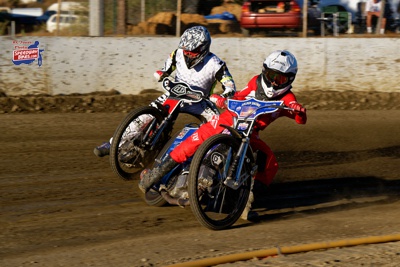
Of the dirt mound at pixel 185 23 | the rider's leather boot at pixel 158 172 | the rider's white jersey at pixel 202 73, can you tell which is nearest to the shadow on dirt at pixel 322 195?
the rider's leather boot at pixel 158 172

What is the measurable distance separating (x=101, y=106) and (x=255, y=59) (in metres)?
3.59

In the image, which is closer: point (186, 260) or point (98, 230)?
point (186, 260)

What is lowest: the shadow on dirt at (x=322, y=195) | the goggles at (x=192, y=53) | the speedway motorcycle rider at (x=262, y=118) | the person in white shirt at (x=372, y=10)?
the shadow on dirt at (x=322, y=195)

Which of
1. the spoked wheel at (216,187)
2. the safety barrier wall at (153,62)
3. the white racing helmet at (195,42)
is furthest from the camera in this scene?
the safety barrier wall at (153,62)

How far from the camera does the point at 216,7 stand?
16.5 meters

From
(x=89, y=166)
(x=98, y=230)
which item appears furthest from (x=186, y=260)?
(x=89, y=166)

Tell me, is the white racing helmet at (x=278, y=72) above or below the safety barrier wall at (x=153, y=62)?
above

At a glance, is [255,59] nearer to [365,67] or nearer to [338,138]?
[365,67]

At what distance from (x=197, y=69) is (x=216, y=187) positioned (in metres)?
2.25

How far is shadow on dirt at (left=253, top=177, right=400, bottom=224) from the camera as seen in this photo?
7738 mm

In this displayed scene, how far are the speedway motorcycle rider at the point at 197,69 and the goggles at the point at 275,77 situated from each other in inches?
42.6

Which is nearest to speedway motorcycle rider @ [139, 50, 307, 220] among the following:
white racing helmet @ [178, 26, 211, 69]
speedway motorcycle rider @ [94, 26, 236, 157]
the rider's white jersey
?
speedway motorcycle rider @ [94, 26, 236, 157]

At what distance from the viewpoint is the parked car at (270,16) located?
16.4 metres

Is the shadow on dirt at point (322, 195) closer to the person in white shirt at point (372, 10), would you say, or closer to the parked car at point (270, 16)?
the parked car at point (270, 16)
